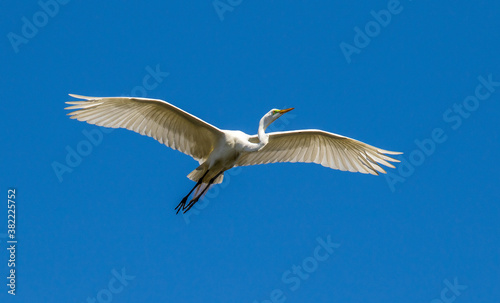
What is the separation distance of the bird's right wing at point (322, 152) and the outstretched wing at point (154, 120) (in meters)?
1.10

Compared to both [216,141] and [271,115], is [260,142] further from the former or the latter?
[216,141]

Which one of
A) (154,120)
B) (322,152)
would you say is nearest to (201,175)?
(154,120)

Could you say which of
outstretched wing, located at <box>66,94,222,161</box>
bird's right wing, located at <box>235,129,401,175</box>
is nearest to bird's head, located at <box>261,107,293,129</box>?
bird's right wing, located at <box>235,129,401,175</box>

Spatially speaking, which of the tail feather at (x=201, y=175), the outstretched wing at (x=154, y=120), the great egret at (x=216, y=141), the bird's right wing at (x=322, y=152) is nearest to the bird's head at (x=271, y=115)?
the great egret at (x=216, y=141)

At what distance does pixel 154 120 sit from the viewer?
551 inches

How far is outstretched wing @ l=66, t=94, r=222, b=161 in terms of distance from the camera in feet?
44.4

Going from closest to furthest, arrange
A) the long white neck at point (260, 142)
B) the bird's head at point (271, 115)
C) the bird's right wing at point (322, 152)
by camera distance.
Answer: the long white neck at point (260, 142) → the bird's head at point (271, 115) → the bird's right wing at point (322, 152)

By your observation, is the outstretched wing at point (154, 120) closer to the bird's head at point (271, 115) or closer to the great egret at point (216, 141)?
the great egret at point (216, 141)

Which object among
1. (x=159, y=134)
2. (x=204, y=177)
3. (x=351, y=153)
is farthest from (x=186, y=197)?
(x=351, y=153)

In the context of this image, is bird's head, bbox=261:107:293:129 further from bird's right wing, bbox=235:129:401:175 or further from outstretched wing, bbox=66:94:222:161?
outstretched wing, bbox=66:94:222:161

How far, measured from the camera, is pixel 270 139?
48.2ft

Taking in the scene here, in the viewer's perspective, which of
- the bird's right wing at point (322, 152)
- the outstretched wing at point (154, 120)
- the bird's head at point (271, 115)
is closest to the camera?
the outstretched wing at point (154, 120)

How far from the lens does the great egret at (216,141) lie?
13.6 m

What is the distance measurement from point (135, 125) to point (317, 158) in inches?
166
